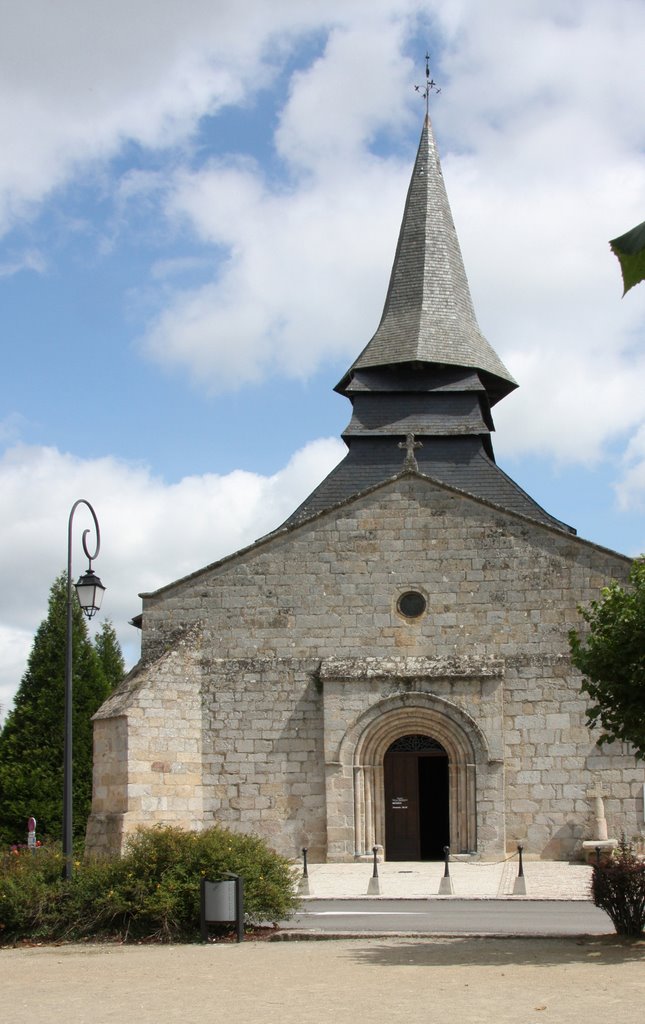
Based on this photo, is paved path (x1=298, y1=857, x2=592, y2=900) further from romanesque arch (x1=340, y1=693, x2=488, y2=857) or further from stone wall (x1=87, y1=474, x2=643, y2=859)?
stone wall (x1=87, y1=474, x2=643, y2=859)

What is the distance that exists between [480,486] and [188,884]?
19110 millimetres

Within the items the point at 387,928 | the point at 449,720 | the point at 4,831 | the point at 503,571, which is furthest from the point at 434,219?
the point at 387,928

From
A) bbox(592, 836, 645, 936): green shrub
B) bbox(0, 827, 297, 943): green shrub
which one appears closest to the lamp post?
bbox(0, 827, 297, 943): green shrub

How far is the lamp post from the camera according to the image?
47.4ft

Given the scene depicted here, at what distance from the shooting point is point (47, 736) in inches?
1187

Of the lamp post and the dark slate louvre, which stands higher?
the dark slate louvre

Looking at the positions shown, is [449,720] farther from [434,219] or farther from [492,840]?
[434,219]

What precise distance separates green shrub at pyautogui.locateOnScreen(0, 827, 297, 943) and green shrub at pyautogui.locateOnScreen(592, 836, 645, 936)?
3323 mm

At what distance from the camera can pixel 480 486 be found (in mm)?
30391

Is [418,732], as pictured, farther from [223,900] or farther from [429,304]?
[429,304]

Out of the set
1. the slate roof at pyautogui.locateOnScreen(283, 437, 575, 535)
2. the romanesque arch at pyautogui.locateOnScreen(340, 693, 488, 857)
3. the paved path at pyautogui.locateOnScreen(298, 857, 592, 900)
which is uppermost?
the slate roof at pyautogui.locateOnScreen(283, 437, 575, 535)

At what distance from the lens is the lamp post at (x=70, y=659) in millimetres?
14452

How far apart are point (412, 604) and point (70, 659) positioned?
857cm

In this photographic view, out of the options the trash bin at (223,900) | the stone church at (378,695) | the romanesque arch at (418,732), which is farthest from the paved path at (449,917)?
the stone church at (378,695)
